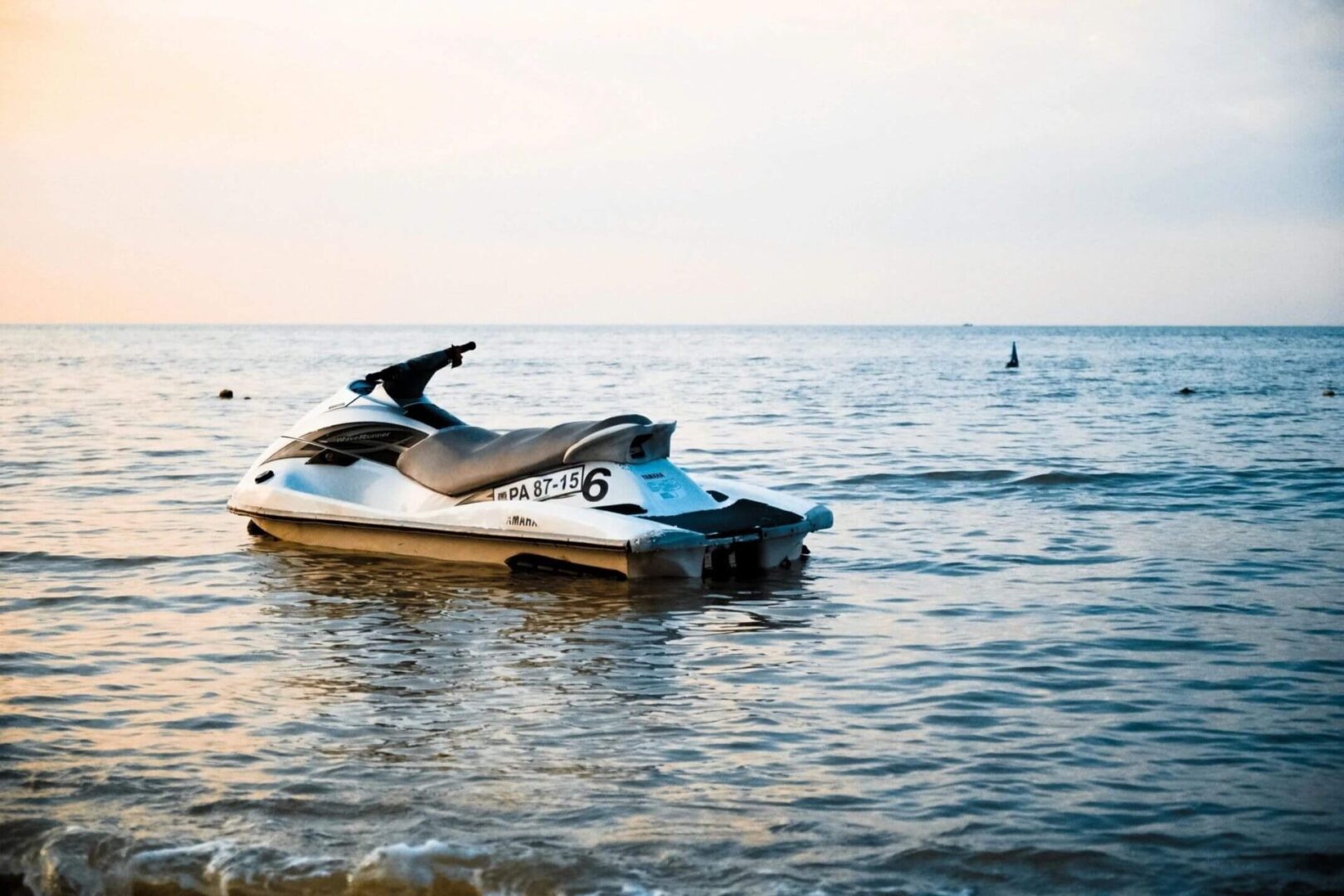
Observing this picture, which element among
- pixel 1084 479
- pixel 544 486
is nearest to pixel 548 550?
pixel 544 486

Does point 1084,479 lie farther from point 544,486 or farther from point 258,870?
point 258,870

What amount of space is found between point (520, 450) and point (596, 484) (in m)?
0.74

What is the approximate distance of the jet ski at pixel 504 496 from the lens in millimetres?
10312

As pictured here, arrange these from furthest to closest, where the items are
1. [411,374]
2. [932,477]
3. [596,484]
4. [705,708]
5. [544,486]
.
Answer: [932,477]
[411,374]
[544,486]
[596,484]
[705,708]

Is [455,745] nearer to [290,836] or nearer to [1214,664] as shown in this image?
[290,836]

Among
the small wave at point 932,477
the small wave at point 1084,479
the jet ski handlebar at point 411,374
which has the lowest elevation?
the small wave at point 932,477

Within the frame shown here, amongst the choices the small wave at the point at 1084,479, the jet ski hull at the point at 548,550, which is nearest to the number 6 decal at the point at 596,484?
the jet ski hull at the point at 548,550

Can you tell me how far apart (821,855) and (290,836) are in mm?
1960

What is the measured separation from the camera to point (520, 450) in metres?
10.8

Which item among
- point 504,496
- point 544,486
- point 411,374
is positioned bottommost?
point 504,496

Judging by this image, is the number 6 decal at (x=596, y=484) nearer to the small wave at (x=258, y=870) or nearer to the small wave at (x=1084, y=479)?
the small wave at (x=258, y=870)

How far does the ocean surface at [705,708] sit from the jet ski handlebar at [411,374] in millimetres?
1554

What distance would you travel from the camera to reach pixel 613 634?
346 inches

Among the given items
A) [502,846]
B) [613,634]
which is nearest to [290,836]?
[502,846]
